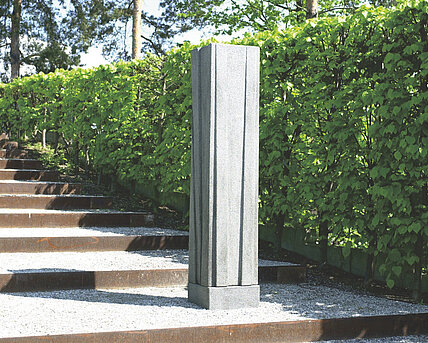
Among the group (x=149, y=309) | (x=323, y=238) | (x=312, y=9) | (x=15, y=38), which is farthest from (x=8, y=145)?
(x=149, y=309)

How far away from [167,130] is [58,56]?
14353 millimetres

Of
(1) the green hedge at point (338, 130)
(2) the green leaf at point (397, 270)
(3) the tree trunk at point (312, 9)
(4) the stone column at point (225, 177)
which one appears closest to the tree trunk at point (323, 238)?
(1) the green hedge at point (338, 130)

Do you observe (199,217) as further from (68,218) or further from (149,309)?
(68,218)

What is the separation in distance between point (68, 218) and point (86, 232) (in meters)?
0.57

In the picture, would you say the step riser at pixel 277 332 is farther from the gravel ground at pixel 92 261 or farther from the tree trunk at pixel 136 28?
the tree trunk at pixel 136 28

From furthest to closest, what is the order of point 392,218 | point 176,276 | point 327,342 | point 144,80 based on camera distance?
point 144,80
point 176,276
point 392,218
point 327,342

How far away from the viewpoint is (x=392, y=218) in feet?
16.0

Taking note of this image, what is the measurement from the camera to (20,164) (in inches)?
391

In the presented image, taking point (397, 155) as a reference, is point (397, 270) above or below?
below

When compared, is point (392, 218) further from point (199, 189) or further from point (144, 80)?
point (144, 80)

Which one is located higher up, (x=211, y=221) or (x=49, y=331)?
(x=211, y=221)

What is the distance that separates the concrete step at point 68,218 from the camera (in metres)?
7.07

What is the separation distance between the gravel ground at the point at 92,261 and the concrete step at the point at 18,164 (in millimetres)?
4101

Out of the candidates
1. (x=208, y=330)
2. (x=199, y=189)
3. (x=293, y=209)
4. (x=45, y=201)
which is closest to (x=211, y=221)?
(x=199, y=189)
